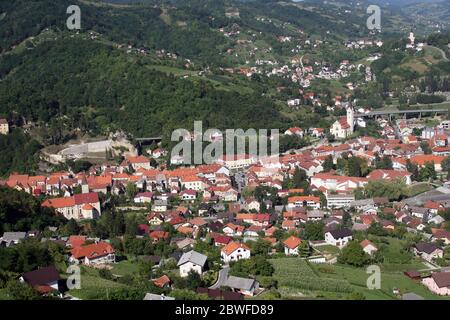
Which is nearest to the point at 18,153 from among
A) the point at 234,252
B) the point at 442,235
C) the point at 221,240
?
the point at 221,240

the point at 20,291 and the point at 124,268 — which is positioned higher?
the point at 20,291

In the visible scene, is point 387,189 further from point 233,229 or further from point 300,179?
point 233,229

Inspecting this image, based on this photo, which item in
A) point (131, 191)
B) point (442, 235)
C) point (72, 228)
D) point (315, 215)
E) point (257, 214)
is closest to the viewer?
point (442, 235)

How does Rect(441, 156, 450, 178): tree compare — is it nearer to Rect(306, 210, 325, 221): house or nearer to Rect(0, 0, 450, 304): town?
Rect(0, 0, 450, 304): town

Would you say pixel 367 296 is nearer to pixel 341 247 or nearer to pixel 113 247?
pixel 341 247

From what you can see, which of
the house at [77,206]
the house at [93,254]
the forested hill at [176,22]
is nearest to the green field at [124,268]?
the house at [93,254]

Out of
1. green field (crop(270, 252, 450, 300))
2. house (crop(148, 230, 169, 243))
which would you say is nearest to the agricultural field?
green field (crop(270, 252, 450, 300))

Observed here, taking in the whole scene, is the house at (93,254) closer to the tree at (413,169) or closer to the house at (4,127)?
the tree at (413,169)
